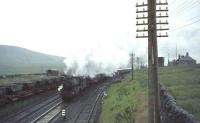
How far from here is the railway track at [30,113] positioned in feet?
114

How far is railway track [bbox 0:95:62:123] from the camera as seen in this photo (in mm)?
34806

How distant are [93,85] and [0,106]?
32.5 meters

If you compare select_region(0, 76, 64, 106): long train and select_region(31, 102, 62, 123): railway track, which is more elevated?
select_region(0, 76, 64, 106): long train

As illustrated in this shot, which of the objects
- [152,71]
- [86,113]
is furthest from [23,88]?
[152,71]

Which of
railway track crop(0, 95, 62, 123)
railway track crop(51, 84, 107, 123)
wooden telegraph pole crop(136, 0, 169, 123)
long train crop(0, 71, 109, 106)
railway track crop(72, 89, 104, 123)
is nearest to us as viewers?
wooden telegraph pole crop(136, 0, 169, 123)

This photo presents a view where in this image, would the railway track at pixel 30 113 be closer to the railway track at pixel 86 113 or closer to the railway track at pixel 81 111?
the railway track at pixel 81 111

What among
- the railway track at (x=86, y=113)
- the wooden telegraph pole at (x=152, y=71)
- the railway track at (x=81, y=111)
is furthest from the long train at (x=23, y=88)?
the wooden telegraph pole at (x=152, y=71)

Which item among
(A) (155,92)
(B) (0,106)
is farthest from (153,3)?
(B) (0,106)

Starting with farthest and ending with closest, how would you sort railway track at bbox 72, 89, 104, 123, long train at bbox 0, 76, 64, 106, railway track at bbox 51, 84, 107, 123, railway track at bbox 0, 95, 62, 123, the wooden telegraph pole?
long train at bbox 0, 76, 64, 106 < railway track at bbox 51, 84, 107, 123 < railway track at bbox 0, 95, 62, 123 < railway track at bbox 72, 89, 104, 123 < the wooden telegraph pole

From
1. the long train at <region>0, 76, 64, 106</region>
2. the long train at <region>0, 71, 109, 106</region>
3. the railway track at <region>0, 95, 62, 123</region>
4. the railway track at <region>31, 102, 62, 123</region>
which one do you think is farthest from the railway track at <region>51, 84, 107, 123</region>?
the long train at <region>0, 76, 64, 106</region>

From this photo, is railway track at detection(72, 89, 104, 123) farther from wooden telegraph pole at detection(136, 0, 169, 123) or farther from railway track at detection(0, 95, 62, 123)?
wooden telegraph pole at detection(136, 0, 169, 123)

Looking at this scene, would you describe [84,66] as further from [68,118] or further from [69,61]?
[68,118]

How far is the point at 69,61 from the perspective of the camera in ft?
191

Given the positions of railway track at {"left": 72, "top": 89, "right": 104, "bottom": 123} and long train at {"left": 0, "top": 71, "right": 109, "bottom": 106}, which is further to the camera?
long train at {"left": 0, "top": 71, "right": 109, "bottom": 106}
